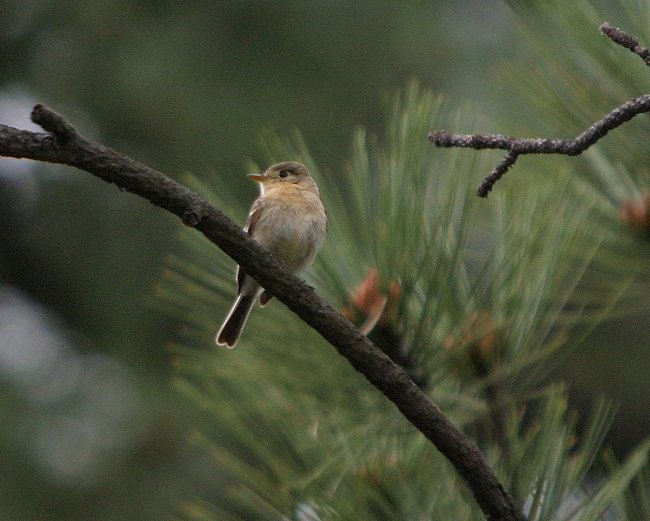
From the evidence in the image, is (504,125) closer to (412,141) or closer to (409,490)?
(412,141)

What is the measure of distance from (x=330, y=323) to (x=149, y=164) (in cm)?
435

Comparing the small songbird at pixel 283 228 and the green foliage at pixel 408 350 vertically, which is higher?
the green foliage at pixel 408 350

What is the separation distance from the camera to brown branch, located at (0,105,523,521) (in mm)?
1650

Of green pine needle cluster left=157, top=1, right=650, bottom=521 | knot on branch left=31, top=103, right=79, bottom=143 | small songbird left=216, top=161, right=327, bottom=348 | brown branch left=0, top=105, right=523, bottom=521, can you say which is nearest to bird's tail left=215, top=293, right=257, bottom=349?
small songbird left=216, top=161, right=327, bottom=348

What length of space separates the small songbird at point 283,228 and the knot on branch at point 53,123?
1670 millimetres

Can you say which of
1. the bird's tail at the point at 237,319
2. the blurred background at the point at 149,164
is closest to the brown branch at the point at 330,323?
the bird's tail at the point at 237,319

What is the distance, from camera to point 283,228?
3502mm

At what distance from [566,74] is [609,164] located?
0.66ft

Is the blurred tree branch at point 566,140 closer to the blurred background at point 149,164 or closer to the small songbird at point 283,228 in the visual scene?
the small songbird at point 283,228

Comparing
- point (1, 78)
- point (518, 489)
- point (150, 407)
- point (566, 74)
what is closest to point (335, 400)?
point (518, 489)

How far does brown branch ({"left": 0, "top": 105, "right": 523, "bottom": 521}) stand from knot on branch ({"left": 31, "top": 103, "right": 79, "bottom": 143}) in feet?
0.14

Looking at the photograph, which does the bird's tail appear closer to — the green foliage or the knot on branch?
the green foliage

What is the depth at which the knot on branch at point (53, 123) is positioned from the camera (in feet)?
5.02

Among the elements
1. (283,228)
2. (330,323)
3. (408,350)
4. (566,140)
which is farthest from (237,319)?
(566,140)
